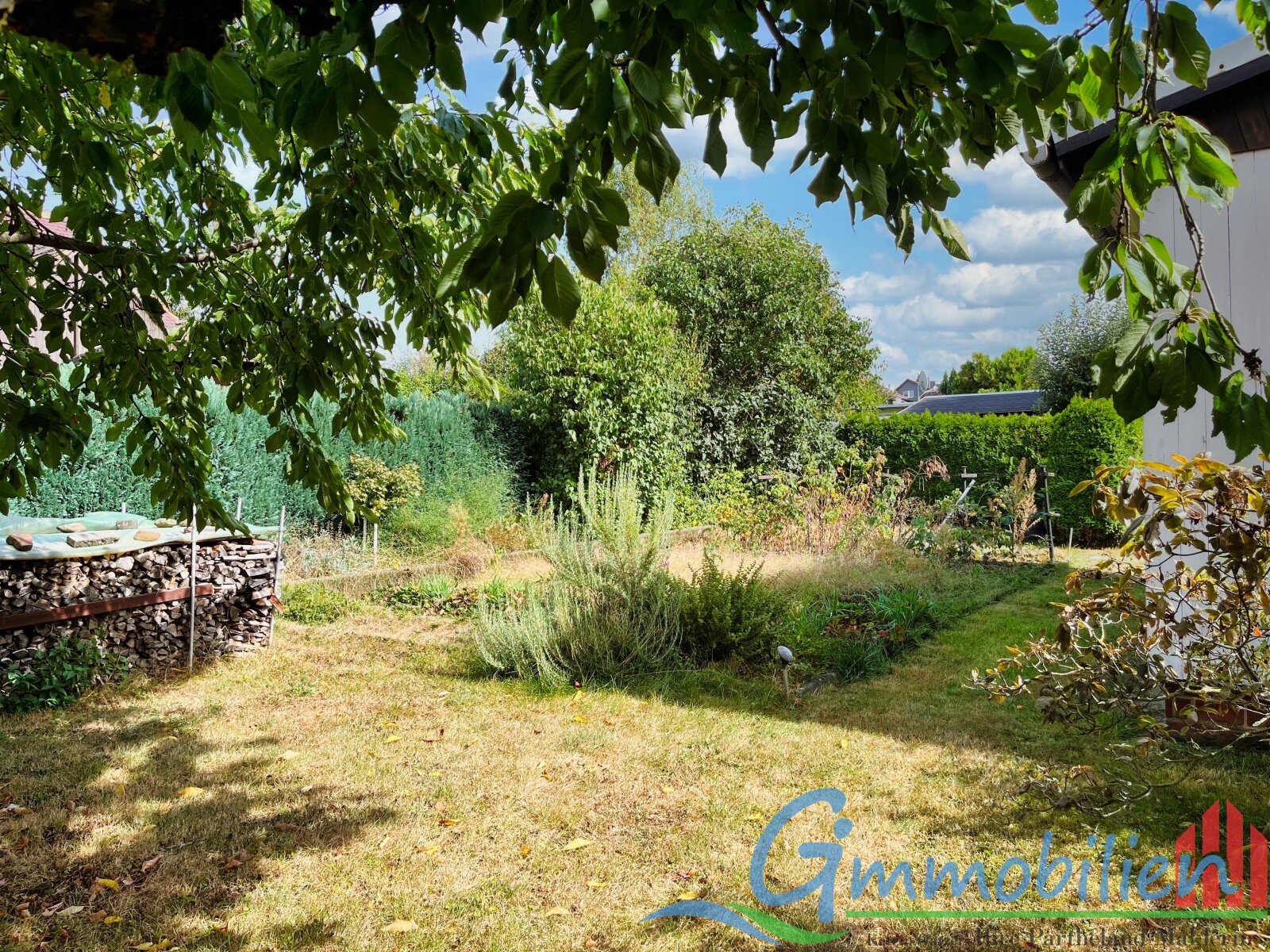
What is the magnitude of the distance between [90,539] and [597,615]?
11.8 feet

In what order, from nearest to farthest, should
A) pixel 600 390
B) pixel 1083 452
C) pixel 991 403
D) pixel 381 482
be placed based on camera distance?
pixel 381 482 < pixel 600 390 < pixel 1083 452 < pixel 991 403

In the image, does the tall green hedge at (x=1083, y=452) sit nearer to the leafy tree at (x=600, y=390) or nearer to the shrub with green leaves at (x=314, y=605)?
the leafy tree at (x=600, y=390)

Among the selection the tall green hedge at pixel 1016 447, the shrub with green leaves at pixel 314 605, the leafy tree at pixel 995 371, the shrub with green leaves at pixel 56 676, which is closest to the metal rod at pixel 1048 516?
the tall green hedge at pixel 1016 447

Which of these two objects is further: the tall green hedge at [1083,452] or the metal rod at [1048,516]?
the tall green hedge at [1083,452]

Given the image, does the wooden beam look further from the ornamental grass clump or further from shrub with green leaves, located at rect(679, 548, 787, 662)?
shrub with green leaves, located at rect(679, 548, 787, 662)

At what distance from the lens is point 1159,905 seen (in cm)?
300

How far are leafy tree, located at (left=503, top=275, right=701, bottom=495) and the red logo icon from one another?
8863mm

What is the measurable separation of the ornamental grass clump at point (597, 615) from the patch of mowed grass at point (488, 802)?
0.29 meters

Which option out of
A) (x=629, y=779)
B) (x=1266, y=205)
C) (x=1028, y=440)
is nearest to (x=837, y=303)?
(x=1028, y=440)

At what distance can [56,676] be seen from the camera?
5.48 metres

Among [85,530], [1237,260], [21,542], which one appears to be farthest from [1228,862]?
[85,530]

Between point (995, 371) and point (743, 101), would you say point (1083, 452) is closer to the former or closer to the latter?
point (743, 101)

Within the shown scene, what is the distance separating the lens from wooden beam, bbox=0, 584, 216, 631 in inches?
209

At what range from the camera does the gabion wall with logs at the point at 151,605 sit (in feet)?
18.0
